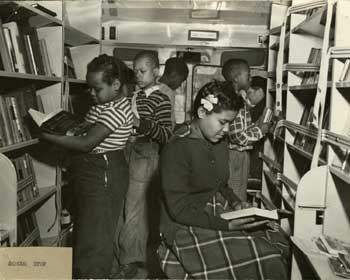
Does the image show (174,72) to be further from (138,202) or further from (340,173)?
(340,173)

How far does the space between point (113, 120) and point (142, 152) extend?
18.3 inches

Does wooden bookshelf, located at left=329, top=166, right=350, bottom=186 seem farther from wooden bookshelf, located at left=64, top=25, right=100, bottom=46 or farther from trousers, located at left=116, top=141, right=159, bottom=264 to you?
wooden bookshelf, located at left=64, top=25, right=100, bottom=46

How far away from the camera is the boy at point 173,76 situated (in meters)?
2.63

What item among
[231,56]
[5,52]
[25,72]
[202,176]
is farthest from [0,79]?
[231,56]

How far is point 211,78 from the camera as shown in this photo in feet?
9.55

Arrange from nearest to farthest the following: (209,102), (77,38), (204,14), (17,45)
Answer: (209,102)
(17,45)
(204,14)
(77,38)

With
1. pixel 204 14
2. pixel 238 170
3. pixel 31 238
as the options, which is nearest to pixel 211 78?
pixel 204 14

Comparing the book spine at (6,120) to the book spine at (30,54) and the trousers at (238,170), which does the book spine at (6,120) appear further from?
the trousers at (238,170)

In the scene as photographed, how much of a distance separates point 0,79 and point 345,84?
5.25ft

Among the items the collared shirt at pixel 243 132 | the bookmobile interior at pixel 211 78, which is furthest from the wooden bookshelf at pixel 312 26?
the collared shirt at pixel 243 132

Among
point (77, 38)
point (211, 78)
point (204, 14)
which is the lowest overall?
point (211, 78)

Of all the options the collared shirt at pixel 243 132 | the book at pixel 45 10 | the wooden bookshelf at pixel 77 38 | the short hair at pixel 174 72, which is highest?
the book at pixel 45 10

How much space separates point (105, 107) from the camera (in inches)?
82.7

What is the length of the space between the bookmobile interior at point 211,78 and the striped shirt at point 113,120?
0.33m
